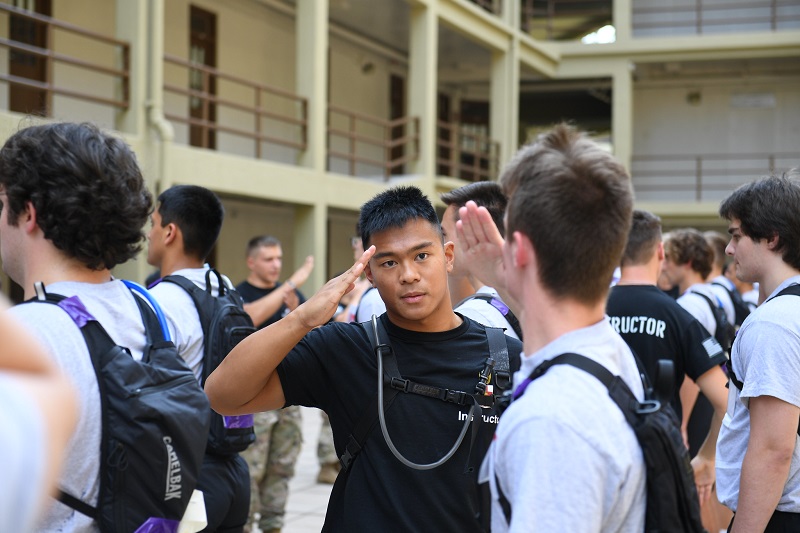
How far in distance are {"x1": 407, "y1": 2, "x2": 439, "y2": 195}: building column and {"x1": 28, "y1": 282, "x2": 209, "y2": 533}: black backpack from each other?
57.0ft

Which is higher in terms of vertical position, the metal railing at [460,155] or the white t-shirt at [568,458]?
the metal railing at [460,155]

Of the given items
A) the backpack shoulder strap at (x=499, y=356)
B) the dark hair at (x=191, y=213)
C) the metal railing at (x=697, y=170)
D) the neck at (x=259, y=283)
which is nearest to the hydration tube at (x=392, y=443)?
the backpack shoulder strap at (x=499, y=356)

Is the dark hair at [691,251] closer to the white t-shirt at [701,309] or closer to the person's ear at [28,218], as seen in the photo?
the white t-shirt at [701,309]

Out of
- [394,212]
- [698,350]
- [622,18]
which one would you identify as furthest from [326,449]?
[622,18]

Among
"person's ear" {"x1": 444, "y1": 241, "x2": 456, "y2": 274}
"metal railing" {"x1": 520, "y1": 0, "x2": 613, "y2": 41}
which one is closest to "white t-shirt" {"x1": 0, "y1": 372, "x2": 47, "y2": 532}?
"person's ear" {"x1": 444, "y1": 241, "x2": 456, "y2": 274}

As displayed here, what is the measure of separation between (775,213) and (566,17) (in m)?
25.2

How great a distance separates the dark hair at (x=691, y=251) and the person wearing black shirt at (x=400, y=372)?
5097 millimetres

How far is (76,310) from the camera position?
2.19 m

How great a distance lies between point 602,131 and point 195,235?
27.3m

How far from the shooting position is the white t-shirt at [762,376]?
304 cm

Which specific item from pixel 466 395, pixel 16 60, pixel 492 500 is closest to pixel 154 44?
pixel 16 60

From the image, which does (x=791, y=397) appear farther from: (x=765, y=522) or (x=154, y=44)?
(x=154, y=44)

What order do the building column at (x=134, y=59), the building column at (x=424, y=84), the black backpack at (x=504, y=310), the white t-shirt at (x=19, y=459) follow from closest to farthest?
the white t-shirt at (x=19, y=459) < the black backpack at (x=504, y=310) < the building column at (x=134, y=59) < the building column at (x=424, y=84)

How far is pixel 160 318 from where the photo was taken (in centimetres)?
248
